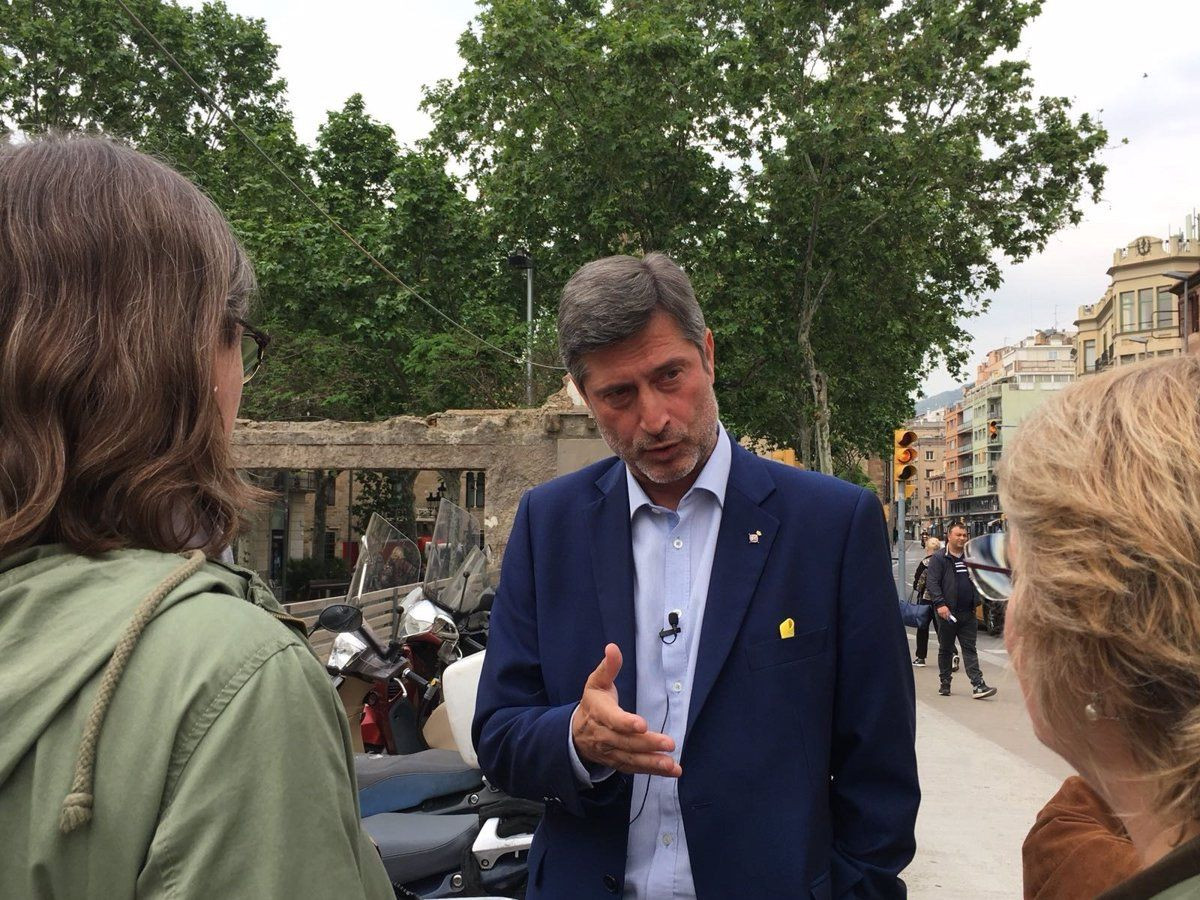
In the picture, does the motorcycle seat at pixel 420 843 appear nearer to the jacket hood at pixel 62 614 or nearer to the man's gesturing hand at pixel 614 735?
the man's gesturing hand at pixel 614 735

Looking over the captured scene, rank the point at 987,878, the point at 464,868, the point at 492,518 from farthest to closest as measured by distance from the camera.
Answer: the point at 492,518 → the point at 987,878 → the point at 464,868

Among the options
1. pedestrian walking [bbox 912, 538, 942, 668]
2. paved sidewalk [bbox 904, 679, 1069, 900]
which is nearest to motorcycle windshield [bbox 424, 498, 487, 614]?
paved sidewalk [bbox 904, 679, 1069, 900]

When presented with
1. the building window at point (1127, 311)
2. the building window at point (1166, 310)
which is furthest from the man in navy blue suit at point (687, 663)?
the building window at point (1127, 311)

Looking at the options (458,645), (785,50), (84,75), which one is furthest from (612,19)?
(458,645)

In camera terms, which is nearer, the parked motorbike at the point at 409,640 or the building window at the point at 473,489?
the parked motorbike at the point at 409,640

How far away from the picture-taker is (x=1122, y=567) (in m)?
1.00

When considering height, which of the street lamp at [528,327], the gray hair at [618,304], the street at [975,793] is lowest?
the street at [975,793]

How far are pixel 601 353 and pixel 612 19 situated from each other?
18163mm

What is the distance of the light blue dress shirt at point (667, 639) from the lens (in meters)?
1.87

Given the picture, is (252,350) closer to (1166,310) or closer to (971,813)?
(971,813)

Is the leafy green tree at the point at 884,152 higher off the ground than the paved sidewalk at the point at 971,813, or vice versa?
the leafy green tree at the point at 884,152

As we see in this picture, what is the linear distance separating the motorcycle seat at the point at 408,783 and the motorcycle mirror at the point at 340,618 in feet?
3.14

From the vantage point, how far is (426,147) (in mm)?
24156

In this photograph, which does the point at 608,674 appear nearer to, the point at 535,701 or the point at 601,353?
the point at 535,701
